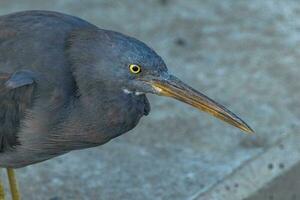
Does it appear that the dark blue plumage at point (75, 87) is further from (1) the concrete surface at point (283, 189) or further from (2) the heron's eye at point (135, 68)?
(1) the concrete surface at point (283, 189)

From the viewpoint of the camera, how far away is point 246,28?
7.60 metres

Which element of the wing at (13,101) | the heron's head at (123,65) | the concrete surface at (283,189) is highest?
the heron's head at (123,65)

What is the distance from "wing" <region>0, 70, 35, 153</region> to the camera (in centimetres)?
485

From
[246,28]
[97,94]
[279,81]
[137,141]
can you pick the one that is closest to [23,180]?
[137,141]

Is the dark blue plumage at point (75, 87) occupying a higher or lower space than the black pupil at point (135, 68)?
lower

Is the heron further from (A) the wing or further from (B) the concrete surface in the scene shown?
(B) the concrete surface

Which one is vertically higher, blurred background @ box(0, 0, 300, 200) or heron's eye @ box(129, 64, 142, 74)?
heron's eye @ box(129, 64, 142, 74)

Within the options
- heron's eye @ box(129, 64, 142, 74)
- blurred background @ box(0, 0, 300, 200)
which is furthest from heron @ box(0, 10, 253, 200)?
blurred background @ box(0, 0, 300, 200)

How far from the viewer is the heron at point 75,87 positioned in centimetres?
483

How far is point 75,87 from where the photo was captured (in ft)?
16.1

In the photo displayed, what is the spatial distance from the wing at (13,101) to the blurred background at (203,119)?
823 millimetres

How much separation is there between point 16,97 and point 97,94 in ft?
1.30

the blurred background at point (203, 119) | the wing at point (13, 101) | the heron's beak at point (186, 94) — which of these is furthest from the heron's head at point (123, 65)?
the blurred background at point (203, 119)

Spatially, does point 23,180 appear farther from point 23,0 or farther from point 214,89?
point 23,0
